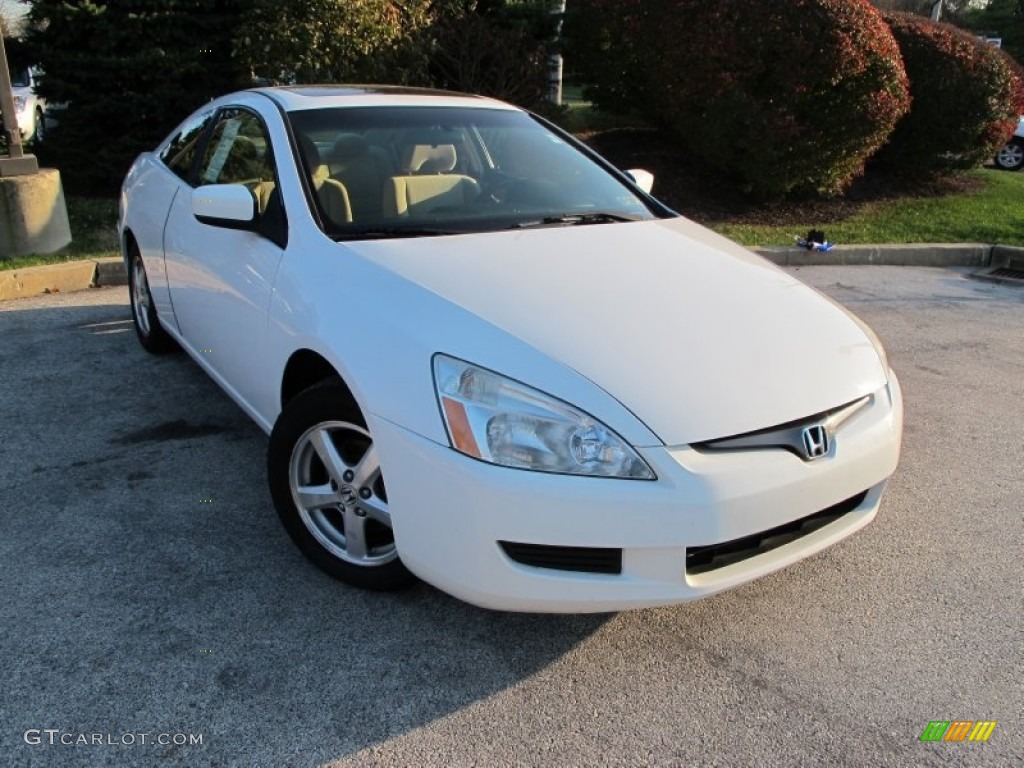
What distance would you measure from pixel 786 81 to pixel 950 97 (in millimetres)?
2676

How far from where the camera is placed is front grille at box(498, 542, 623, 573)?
2.19m

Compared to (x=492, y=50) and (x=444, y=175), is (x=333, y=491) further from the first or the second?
(x=492, y=50)

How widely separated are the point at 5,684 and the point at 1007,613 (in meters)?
3.02

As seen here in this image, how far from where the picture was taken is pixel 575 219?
3.40 m

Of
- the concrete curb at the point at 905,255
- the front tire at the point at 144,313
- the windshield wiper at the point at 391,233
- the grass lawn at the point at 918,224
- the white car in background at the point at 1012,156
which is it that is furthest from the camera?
the white car in background at the point at 1012,156

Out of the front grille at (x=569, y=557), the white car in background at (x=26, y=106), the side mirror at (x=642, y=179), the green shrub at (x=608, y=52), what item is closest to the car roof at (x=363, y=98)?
the side mirror at (x=642, y=179)

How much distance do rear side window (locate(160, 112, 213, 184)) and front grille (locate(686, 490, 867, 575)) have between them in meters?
3.16

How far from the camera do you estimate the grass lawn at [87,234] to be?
6.68 metres

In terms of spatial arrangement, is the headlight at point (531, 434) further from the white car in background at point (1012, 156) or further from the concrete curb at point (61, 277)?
the white car in background at point (1012, 156)

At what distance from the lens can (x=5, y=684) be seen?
2.30 meters

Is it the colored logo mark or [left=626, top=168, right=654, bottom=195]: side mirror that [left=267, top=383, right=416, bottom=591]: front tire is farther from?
[left=626, top=168, right=654, bottom=195]: side mirror

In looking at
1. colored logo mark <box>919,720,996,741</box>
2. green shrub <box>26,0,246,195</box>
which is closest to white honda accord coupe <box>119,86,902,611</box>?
colored logo mark <box>919,720,996,741</box>

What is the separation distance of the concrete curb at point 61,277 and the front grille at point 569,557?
5.41 m

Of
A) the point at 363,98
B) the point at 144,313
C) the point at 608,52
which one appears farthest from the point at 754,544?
the point at 608,52
